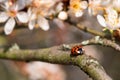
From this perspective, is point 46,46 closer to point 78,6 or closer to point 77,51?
point 78,6

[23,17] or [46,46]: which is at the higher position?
[23,17]

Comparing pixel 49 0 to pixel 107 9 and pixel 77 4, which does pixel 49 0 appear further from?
pixel 107 9

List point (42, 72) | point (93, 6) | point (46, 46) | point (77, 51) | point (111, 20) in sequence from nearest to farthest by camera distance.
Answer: point (77, 51) < point (111, 20) < point (93, 6) < point (46, 46) < point (42, 72)

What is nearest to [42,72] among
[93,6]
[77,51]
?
[93,6]

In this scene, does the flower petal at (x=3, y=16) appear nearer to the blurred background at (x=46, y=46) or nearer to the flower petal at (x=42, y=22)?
the flower petal at (x=42, y=22)

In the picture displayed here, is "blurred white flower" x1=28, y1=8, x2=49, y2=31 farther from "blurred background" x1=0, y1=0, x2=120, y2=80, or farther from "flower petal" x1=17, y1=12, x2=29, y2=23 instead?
"blurred background" x1=0, y1=0, x2=120, y2=80

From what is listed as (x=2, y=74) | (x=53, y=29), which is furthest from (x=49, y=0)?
(x=53, y=29)

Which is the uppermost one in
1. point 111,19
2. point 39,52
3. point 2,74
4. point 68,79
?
point 111,19
